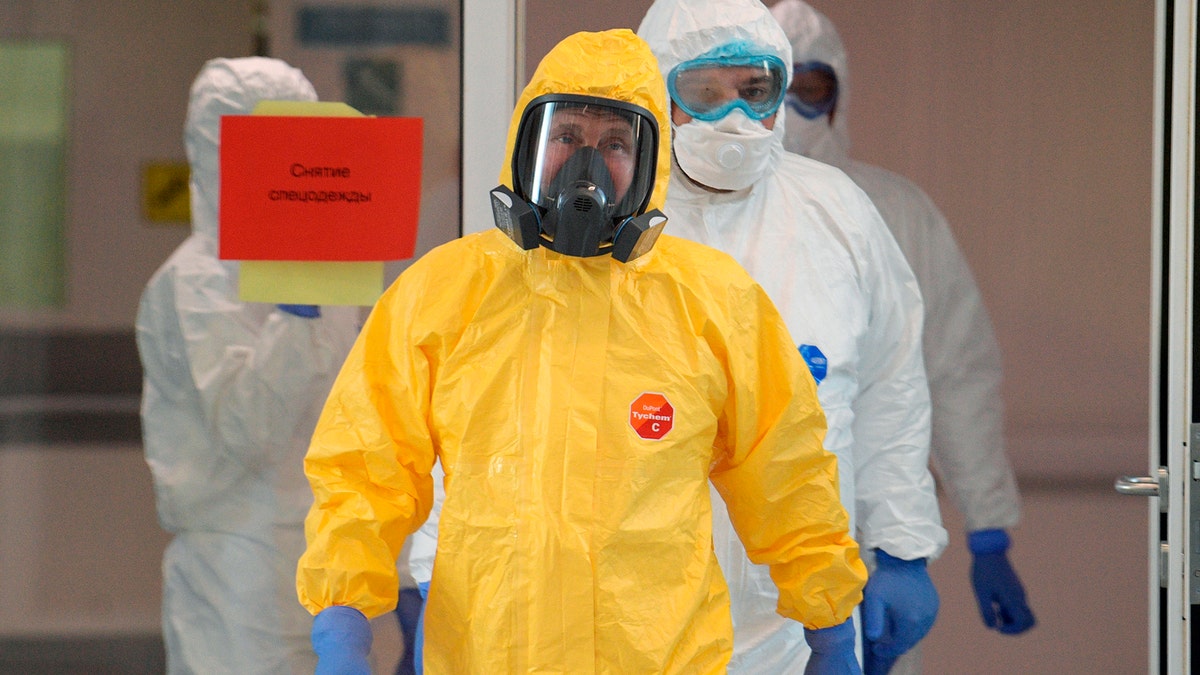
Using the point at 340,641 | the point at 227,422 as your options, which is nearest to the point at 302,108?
the point at 227,422

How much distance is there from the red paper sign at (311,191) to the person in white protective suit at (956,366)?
72 cm

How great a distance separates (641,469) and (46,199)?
48.6 inches

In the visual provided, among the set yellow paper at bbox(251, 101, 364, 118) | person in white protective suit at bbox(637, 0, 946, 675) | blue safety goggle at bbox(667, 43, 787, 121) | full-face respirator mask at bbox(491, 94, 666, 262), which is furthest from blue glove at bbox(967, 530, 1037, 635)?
yellow paper at bbox(251, 101, 364, 118)

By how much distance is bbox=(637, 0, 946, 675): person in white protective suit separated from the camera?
1.74 metres

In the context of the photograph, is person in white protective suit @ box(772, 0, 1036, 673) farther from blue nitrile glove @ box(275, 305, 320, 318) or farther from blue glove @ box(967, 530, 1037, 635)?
blue nitrile glove @ box(275, 305, 320, 318)

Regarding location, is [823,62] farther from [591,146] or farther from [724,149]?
[591,146]

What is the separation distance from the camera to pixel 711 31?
5.82 ft

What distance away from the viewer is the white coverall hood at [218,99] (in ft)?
6.43

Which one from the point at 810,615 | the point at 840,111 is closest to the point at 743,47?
the point at 840,111

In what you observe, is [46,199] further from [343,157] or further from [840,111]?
[840,111]

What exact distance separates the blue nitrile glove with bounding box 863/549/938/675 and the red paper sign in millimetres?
934

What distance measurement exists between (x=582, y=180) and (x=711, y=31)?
1.72 feet

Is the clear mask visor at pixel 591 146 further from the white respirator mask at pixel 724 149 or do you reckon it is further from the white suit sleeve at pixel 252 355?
the white suit sleeve at pixel 252 355

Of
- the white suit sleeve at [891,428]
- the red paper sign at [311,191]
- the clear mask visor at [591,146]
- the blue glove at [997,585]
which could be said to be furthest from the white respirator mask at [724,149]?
the blue glove at [997,585]
